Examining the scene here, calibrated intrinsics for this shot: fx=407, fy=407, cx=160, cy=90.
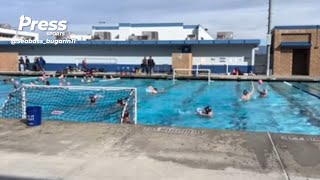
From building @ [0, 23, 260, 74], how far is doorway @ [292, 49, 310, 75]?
11.9 ft

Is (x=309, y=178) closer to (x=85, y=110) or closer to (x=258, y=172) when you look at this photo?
(x=258, y=172)

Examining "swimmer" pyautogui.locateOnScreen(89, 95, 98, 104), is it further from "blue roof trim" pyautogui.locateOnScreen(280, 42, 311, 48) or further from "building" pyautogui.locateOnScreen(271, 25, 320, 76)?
"blue roof trim" pyautogui.locateOnScreen(280, 42, 311, 48)

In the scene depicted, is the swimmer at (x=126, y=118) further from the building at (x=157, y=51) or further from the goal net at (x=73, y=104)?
the building at (x=157, y=51)

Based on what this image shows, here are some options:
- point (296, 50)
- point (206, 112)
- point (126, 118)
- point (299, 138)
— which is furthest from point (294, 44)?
point (299, 138)

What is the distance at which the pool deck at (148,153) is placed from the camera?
18.6 ft

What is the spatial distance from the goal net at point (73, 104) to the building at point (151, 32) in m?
25.5

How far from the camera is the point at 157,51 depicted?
39.7 meters

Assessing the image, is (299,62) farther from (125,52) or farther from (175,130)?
(175,130)

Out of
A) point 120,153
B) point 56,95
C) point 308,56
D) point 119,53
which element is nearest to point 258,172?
point 120,153

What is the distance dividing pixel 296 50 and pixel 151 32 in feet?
53.2

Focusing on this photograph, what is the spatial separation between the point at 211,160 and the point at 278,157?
114cm

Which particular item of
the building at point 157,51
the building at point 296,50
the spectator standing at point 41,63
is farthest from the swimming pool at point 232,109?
the spectator standing at point 41,63

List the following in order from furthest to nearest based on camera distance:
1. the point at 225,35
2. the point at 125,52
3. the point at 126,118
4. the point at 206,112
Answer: the point at 225,35 → the point at 125,52 → the point at 206,112 → the point at 126,118

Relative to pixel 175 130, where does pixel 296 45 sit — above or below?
above
